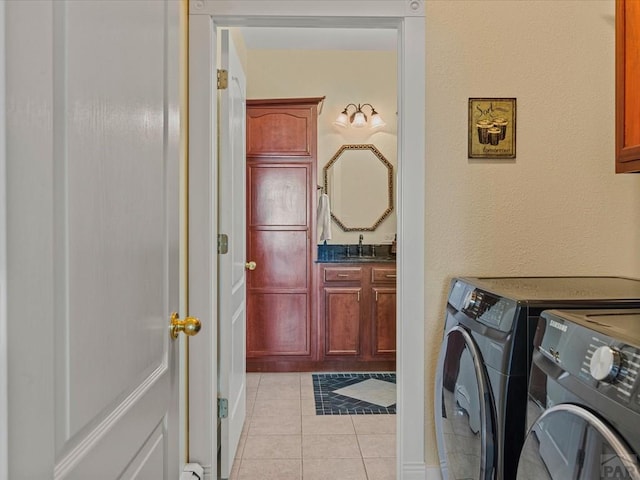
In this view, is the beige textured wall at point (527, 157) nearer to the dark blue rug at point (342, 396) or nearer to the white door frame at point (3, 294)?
the dark blue rug at point (342, 396)

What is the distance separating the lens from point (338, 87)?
15.6 ft

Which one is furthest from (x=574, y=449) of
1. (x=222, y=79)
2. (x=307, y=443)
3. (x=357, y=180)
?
(x=357, y=180)

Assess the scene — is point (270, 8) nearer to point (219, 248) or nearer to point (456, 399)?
point (219, 248)

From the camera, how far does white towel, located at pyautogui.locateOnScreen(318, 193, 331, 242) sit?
4625mm

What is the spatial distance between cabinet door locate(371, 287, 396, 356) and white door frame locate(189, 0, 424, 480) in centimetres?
201

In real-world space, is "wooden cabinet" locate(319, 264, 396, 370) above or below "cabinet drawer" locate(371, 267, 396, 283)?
below

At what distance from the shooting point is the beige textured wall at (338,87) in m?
4.65

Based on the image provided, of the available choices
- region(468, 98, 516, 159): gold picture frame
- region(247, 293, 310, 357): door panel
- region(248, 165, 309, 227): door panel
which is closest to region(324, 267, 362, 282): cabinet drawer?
region(247, 293, 310, 357): door panel

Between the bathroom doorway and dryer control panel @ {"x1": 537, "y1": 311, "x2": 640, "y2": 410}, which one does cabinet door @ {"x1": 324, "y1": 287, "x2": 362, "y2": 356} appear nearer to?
the bathroom doorway

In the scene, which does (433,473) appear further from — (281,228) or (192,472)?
(281,228)

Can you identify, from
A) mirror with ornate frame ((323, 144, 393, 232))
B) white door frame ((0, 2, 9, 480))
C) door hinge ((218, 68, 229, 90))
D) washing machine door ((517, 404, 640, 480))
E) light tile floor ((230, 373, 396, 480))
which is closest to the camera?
white door frame ((0, 2, 9, 480))

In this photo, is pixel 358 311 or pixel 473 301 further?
pixel 358 311

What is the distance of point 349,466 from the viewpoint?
2559mm

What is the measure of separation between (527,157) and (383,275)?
211cm
